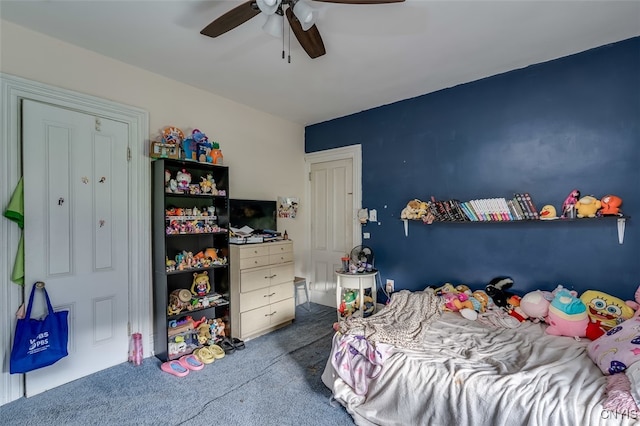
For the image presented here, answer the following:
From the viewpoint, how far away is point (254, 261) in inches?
119

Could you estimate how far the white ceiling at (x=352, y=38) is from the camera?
1.85 m

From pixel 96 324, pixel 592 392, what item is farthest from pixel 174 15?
pixel 592 392

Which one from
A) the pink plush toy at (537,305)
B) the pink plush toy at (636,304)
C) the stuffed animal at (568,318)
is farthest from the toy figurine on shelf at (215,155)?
the pink plush toy at (636,304)

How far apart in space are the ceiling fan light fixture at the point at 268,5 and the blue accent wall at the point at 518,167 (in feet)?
7.22

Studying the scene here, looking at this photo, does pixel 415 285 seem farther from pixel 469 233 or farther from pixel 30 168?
pixel 30 168

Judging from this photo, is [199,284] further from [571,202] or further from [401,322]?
[571,202]

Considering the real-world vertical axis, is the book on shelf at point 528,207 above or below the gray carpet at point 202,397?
above

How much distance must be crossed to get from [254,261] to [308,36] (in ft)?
6.95

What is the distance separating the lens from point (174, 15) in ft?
6.26

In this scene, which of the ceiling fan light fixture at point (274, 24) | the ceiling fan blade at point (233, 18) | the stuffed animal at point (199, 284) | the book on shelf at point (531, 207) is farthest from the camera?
the stuffed animal at point (199, 284)

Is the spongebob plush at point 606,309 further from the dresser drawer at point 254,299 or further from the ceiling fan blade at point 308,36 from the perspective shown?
the dresser drawer at point 254,299

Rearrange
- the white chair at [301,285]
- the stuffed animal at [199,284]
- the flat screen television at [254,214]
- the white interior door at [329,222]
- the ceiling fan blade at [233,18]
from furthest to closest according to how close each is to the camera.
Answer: the white interior door at [329,222]
the white chair at [301,285]
the flat screen television at [254,214]
the stuffed animal at [199,284]
the ceiling fan blade at [233,18]

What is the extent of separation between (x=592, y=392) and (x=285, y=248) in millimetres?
2639

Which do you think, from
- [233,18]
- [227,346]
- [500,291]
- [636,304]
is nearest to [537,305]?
[500,291]
